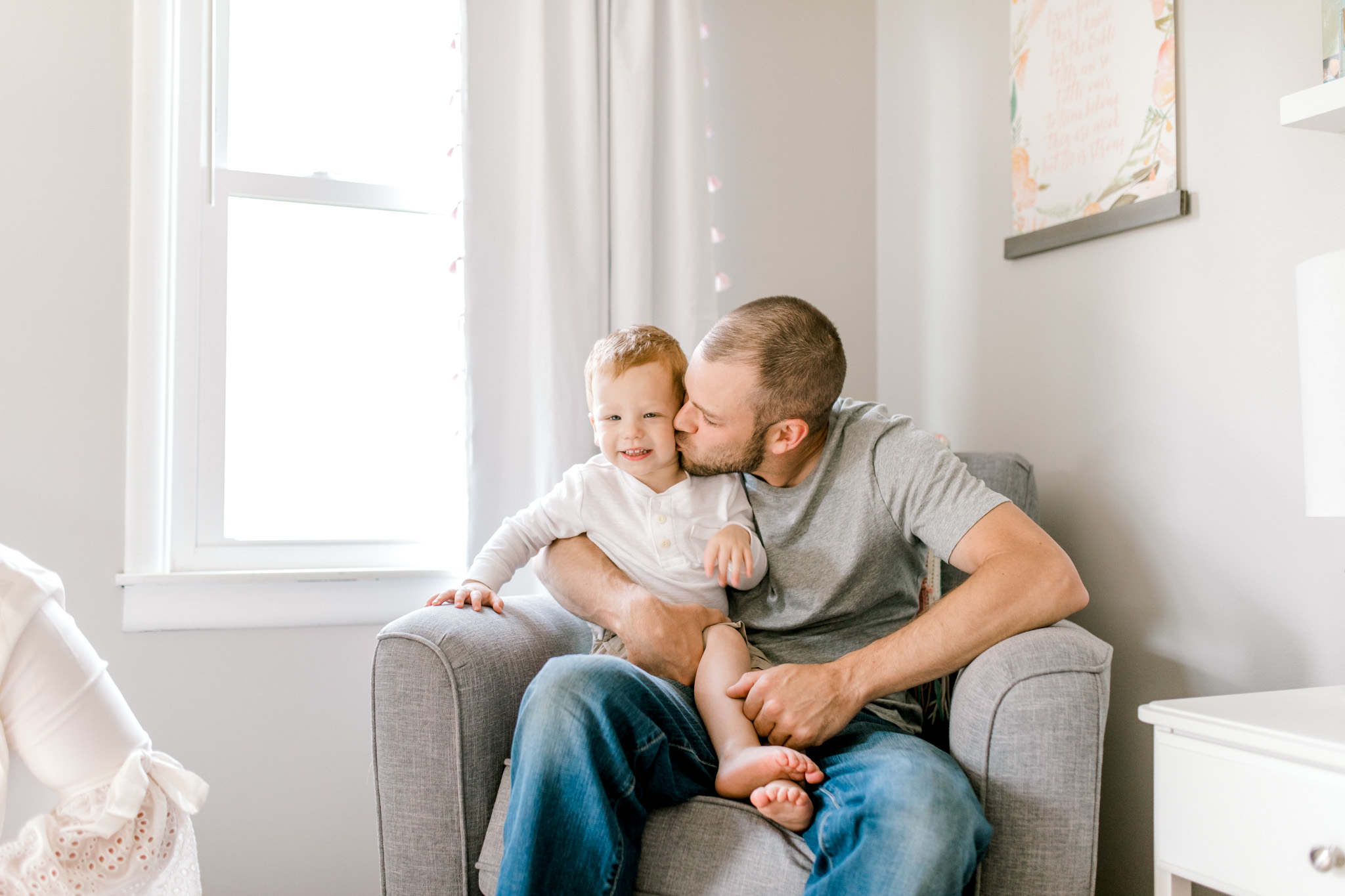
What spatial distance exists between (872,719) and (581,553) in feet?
1.74

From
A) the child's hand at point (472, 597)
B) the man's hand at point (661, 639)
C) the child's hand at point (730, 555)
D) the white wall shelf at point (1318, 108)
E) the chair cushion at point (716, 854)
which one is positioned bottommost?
the chair cushion at point (716, 854)

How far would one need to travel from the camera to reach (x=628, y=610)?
1404mm

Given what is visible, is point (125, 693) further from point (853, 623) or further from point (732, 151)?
point (732, 151)

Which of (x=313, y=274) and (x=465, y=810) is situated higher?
(x=313, y=274)

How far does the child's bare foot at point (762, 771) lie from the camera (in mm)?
1117

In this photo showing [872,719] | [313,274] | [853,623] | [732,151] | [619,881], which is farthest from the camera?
[732,151]

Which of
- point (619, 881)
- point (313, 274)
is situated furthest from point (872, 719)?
point (313, 274)

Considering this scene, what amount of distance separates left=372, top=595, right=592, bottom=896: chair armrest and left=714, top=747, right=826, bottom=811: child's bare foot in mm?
335

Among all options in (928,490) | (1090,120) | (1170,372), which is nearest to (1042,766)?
(928,490)

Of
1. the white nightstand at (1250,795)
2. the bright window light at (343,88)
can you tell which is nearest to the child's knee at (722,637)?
the white nightstand at (1250,795)

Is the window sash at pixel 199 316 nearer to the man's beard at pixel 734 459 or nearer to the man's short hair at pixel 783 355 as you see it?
the man's beard at pixel 734 459

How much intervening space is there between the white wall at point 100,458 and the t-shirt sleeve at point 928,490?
122cm

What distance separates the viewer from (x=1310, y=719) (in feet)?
3.57

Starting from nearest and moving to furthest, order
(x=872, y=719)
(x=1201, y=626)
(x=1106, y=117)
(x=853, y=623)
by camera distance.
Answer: (x=872, y=719)
(x=853, y=623)
(x=1201, y=626)
(x=1106, y=117)
